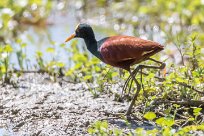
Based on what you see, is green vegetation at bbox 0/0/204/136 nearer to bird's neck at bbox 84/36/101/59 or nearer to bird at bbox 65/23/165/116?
bird at bbox 65/23/165/116

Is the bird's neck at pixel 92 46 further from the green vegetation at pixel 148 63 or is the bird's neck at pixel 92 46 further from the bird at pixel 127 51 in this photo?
the green vegetation at pixel 148 63

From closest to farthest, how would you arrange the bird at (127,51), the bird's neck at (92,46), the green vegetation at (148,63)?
the bird at (127,51) → the green vegetation at (148,63) → the bird's neck at (92,46)

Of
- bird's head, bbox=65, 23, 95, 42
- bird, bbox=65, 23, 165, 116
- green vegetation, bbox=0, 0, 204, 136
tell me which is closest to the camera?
bird, bbox=65, 23, 165, 116

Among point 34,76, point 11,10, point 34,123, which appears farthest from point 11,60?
point 34,123

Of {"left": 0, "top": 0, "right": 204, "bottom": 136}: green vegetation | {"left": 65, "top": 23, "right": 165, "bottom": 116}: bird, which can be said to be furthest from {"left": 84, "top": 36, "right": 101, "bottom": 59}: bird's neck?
{"left": 0, "top": 0, "right": 204, "bottom": 136}: green vegetation

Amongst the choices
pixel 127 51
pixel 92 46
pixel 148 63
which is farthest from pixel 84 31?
pixel 148 63

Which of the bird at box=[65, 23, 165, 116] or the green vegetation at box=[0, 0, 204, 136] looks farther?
the green vegetation at box=[0, 0, 204, 136]

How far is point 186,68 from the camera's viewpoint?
5.54 m

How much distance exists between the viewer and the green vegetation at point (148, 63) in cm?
516

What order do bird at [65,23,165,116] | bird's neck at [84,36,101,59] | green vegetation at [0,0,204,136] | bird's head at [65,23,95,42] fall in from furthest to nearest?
bird's head at [65,23,95,42]
bird's neck at [84,36,101,59]
green vegetation at [0,0,204,136]
bird at [65,23,165,116]

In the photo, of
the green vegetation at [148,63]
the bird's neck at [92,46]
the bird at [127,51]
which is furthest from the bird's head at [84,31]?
the green vegetation at [148,63]

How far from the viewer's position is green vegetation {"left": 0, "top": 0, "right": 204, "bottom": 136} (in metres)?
5.16

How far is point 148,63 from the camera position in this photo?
5957mm

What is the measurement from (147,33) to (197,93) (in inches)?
145
